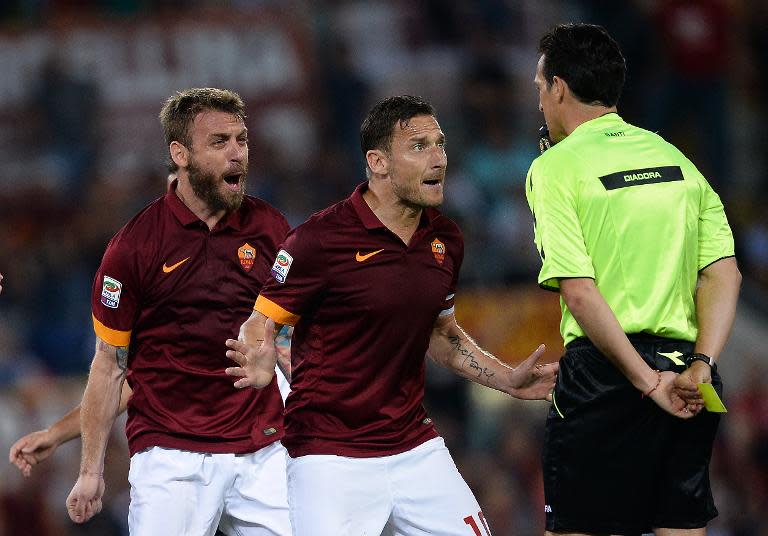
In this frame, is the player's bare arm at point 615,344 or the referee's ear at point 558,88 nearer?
the player's bare arm at point 615,344

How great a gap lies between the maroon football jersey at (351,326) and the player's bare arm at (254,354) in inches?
4.2

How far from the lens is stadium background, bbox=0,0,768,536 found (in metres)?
10.4

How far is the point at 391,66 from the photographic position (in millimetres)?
13164

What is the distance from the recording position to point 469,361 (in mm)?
5902

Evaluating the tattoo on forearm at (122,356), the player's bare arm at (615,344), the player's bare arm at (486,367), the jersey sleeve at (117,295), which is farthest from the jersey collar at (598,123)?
the tattoo on forearm at (122,356)

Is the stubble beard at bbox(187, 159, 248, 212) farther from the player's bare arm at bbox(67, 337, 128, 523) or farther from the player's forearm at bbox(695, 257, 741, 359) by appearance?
the player's forearm at bbox(695, 257, 741, 359)

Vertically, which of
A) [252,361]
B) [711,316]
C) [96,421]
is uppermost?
[711,316]

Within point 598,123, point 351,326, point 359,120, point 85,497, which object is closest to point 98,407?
point 85,497

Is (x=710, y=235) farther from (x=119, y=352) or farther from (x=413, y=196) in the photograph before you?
(x=119, y=352)

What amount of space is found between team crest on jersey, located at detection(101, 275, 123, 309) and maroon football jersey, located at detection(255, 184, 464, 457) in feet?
2.25

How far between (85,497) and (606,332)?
2.32 metres

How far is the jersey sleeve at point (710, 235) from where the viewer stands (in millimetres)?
5078

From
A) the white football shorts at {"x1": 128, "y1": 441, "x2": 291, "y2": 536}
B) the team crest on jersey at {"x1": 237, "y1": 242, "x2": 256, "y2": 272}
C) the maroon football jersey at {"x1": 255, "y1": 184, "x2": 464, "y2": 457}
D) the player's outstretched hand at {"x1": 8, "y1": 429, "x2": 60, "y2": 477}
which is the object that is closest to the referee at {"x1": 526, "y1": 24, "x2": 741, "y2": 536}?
the maroon football jersey at {"x1": 255, "y1": 184, "x2": 464, "y2": 457}

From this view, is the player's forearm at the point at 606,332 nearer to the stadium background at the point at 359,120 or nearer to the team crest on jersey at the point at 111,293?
the team crest on jersey at the point at 111,293
